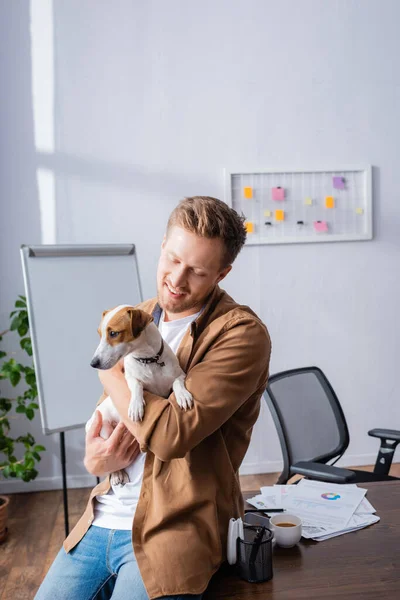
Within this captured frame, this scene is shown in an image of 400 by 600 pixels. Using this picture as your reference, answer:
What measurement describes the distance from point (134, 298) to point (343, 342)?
1.66 metres

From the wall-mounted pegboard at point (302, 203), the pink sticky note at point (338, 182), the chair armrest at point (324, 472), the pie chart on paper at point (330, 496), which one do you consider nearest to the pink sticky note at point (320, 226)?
the wall-mounted pegboard at point (302, 203)

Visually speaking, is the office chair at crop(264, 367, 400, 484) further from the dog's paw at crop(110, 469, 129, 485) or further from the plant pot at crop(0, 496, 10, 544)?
the plant pot at crop(0, 496, 10, 544)

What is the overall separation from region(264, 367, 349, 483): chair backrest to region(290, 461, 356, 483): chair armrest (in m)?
0.17

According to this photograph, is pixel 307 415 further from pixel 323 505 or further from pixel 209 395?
pixel 209 395

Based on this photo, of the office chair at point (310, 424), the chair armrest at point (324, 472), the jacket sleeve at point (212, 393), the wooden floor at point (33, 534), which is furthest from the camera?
the wooden floor at point (33, 534)

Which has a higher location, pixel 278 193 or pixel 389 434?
pixel 278 193

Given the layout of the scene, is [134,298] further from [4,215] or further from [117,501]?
[117,501]

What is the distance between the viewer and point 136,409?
3.99ft

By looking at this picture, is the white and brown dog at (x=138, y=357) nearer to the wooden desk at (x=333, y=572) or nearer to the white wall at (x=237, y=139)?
the wooden desk at (x=333, y=572)

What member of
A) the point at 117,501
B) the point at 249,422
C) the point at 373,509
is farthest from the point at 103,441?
the point at 373,509

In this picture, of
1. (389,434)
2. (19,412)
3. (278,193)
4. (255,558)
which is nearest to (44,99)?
(278,193)

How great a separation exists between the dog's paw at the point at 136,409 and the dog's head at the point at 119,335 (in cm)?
11

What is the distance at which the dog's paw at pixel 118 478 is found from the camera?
1.35 m

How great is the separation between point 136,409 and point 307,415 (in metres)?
1.54
